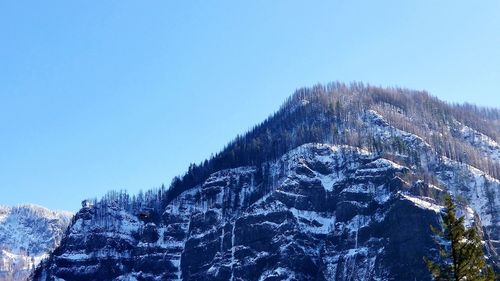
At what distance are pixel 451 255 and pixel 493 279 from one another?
3.39 meters

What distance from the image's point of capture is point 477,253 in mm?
54938

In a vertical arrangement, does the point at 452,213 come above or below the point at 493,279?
above

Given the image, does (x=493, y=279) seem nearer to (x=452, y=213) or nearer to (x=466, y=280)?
(x=466, y=280)

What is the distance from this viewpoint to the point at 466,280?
55.6 m

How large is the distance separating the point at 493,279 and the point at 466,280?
193 cm

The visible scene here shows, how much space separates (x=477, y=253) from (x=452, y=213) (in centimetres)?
349

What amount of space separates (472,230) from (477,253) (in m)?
1.82

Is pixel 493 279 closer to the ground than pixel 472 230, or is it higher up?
closer to the ground

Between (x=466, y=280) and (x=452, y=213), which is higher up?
(x=452, y=213)

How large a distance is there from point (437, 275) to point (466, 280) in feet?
6.96

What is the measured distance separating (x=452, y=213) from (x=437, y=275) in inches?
189

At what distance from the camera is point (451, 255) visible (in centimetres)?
5597

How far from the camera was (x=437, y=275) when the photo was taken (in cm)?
5638

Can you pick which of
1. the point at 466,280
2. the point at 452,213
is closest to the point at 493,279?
the point at 466,280
